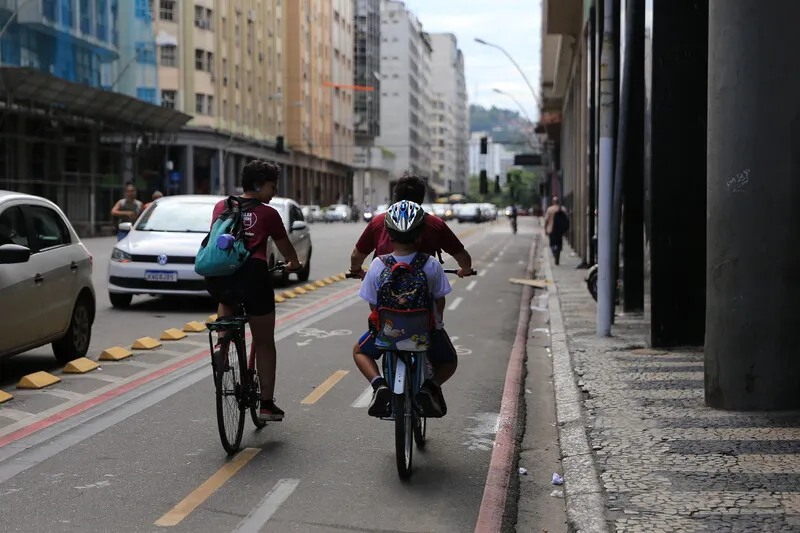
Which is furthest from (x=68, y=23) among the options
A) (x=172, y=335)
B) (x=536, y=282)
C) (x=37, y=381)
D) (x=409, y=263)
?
(x=409, y=263)

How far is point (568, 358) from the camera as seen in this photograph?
34.6 ft

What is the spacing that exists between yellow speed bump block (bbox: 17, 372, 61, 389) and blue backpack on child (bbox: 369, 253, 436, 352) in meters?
4.08

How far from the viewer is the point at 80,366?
976 cm

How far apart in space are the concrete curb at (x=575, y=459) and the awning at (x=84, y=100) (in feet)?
101

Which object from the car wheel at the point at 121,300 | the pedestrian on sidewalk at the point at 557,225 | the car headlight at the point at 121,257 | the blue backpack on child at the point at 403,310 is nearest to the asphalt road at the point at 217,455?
the blue backpack on child at the point at 403,310

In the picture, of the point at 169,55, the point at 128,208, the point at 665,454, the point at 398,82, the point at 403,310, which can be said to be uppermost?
the point at 398,82

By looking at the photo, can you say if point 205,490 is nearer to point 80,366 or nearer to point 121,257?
point 80,366

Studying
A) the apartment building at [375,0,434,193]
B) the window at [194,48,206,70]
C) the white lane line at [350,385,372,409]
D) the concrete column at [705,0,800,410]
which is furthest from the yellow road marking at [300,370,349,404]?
the apartment building at [375,0,434,193]

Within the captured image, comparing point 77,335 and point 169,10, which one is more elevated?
point 169,10

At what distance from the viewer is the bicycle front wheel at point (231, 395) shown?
6.42 metres

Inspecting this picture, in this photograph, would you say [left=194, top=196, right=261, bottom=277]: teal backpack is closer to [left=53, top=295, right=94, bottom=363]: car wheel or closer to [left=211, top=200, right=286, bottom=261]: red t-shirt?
[left=211, top=200, right=286, bottom=261]: red t-shirt

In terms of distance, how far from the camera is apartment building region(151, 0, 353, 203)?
62.8 metres

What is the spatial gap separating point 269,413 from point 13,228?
3430 mm

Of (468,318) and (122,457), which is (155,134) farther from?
(122,457)
